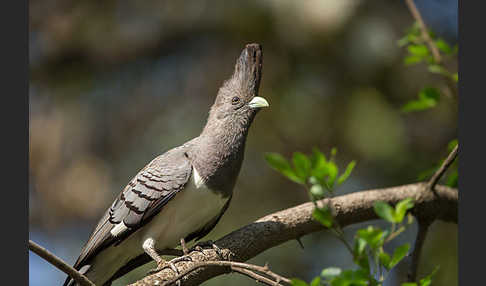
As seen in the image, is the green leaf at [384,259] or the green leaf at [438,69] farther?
the green leaf at [438,69]

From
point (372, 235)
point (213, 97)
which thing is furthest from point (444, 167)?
point (213, 97)

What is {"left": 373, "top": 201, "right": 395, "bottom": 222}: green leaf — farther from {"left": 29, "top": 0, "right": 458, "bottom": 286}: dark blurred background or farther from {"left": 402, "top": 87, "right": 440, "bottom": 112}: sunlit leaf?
{"left": 29, "top": 0, "right": 458, "bottom": 286}: dark blurred background

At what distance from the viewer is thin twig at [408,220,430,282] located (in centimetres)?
220

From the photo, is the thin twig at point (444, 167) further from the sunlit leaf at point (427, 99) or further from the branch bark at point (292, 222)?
the sunlit leaf at point (427, 99)

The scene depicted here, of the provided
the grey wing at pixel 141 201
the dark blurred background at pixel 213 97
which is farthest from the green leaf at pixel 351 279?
the dark blurred background at pixel 213 97

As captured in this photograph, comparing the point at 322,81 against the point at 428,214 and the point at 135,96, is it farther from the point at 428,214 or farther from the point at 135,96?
the point at 428,214

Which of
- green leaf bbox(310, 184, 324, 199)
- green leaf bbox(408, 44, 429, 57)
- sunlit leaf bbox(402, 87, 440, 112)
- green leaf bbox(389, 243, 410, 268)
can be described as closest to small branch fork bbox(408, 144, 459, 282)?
sunlit leaf bbox(402, 87, 440, 112)

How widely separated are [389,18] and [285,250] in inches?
70.2

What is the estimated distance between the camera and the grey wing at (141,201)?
1.99 meters

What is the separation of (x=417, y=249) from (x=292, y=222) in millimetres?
563

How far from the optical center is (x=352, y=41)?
387 cm

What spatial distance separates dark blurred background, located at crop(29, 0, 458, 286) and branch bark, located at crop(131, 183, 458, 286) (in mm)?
974

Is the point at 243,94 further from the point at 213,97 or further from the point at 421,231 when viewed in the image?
the point at 213,97

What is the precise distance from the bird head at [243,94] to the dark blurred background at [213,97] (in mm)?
1398
